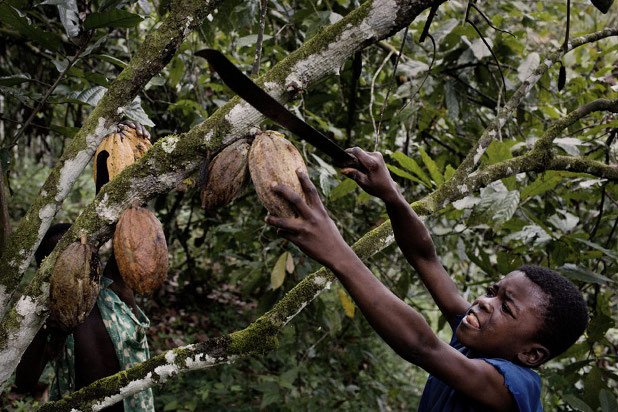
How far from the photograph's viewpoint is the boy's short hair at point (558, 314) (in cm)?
134

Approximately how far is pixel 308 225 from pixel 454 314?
1048mm

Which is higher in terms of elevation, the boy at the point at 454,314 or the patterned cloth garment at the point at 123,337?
the patterned cloth garment at the point at 123,337

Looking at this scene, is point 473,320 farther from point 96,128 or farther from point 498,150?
point 96,128

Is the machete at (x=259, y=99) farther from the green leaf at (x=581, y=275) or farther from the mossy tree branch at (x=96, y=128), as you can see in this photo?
the green leaf at (x=581, y=275)

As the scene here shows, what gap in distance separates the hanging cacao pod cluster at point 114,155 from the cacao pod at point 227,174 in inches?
10.2

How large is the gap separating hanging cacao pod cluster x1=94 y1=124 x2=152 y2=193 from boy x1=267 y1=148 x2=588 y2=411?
16.4 inches

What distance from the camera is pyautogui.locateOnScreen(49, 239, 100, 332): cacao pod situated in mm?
848

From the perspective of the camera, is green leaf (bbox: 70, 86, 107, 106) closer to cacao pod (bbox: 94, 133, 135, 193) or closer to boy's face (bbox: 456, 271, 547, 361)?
cacao pod (bbox: 94, 133, 135, 193)

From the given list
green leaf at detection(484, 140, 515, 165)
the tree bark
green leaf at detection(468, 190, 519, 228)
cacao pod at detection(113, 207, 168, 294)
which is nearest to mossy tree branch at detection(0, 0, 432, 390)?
cacao pod at detection(113, 207, 168, 294)

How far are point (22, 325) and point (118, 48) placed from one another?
8.46ft

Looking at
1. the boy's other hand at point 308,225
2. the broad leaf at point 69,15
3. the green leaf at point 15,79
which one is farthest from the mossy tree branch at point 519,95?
the green leaf at point 15,79

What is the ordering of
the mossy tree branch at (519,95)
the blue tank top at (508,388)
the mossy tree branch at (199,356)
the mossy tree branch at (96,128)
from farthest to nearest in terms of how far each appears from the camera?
the mossy tree branch at (519,95) → the blue tank top at (508,388) → the mossy tree branch at (199,356) → the mossy tree branch at (96,128)

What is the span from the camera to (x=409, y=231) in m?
1.38

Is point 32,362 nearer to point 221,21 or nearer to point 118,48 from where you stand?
point 221,21
